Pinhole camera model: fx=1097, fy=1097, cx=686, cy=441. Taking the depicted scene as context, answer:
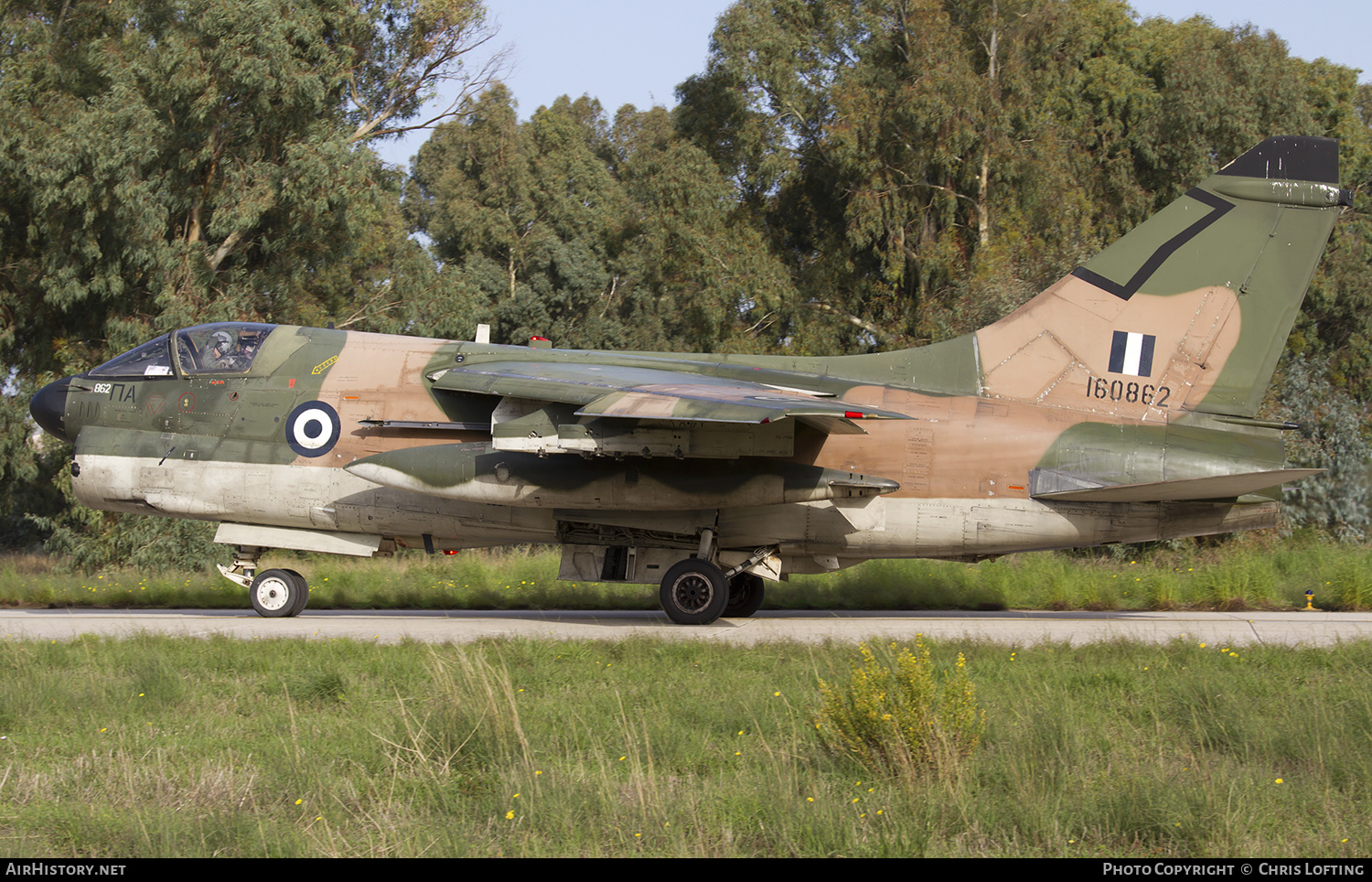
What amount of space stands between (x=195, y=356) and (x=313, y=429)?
196 centimetres

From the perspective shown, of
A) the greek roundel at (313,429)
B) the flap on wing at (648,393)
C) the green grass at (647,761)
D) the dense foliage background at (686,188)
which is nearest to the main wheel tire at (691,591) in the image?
the flap on wing at (648,393)

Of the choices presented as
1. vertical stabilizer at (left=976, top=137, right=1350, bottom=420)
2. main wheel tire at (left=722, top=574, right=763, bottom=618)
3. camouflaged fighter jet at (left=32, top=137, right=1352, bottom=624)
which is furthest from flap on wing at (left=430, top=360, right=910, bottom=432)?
main wheel tire at (left=722, top=574, right=763, bottom=618)

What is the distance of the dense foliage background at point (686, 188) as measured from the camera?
25.7m

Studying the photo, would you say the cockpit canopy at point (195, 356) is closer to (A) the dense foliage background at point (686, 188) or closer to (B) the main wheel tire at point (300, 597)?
(B) the main wheel tire at point (300, 597)

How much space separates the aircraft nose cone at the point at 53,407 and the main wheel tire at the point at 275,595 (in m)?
3.30

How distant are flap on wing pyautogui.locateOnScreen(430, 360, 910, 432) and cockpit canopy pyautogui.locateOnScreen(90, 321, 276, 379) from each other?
2.71m

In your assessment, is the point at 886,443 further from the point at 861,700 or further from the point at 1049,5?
the point at 1049,5

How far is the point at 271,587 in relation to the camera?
14.2 metres

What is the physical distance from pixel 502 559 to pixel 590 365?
28.4ft

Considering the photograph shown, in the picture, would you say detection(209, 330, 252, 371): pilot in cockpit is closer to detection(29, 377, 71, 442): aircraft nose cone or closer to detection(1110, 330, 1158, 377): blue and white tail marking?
detection(29, 377, 71, 442): aircraft nose cone

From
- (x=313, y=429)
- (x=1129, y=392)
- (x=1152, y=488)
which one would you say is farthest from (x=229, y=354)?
(x=1152, y=488)

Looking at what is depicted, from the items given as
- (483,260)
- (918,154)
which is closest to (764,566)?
(918,154)

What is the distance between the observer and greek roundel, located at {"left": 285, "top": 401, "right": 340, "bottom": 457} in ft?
45.2

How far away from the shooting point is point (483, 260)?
50875 millimetres
